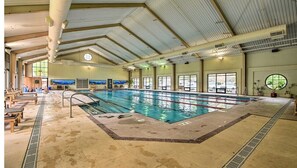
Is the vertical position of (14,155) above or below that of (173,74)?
below

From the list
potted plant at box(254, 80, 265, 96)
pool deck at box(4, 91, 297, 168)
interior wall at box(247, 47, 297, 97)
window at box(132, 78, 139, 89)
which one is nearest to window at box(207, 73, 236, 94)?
interior wall at box(247, 47, 297, 97)

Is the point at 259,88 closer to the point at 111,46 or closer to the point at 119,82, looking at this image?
the point at 111,46

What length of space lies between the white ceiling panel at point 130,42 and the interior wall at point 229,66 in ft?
19.5

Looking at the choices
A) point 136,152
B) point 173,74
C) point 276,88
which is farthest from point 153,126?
point 173,74

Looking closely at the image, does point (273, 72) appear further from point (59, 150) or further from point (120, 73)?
point (120, 73)

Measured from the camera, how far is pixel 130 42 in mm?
14188

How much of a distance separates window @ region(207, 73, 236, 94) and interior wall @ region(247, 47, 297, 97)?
144 cm

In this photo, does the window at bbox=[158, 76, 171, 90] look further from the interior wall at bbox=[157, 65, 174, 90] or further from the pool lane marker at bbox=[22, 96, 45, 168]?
the pool lane marker at bbox=[22, 96, 45, 168]

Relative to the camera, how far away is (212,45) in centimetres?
902

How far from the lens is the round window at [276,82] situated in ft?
34.0

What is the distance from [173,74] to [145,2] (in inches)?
436

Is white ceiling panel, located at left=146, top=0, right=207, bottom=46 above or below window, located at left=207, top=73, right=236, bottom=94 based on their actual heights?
above

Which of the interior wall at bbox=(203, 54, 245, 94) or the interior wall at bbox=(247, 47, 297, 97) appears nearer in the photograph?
the interior wall at bbox=(247, 47, 297, 97)

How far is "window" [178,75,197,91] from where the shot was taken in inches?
639
